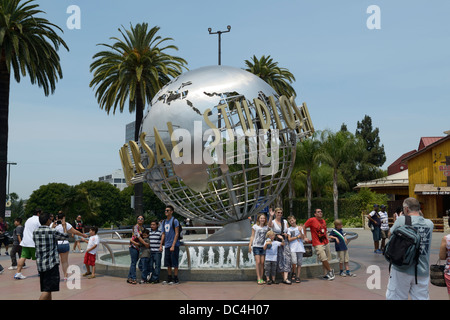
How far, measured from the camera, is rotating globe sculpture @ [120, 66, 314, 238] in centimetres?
1048

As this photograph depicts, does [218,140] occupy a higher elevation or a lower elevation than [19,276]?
higher

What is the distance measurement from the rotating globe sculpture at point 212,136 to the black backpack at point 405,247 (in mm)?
5560

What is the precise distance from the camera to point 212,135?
34.6 feet

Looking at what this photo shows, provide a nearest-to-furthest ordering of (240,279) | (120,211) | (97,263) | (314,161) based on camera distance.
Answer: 1. (240,279)
2. (97,263)
3. (314,161)
4. (120,211)

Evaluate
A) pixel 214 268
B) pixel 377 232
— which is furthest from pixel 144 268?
pixel 377 232

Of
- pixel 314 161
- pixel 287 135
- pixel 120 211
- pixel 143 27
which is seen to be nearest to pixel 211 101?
pixel 287 135

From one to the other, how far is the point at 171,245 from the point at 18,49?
15992 mm

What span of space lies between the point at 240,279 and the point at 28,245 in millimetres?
4912

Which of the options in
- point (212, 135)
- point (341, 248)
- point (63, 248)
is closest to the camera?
point (63, 248)

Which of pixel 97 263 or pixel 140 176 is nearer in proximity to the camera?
pixel 97 263

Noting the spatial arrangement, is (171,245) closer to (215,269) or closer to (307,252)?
(215,269)

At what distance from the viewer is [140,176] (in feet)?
39.4

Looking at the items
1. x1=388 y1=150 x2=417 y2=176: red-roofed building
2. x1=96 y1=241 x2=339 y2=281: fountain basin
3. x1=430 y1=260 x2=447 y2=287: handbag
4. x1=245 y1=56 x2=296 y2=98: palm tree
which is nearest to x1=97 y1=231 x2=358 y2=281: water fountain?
x1=96 y1=241 x2=339 y2=281: fountain basin
